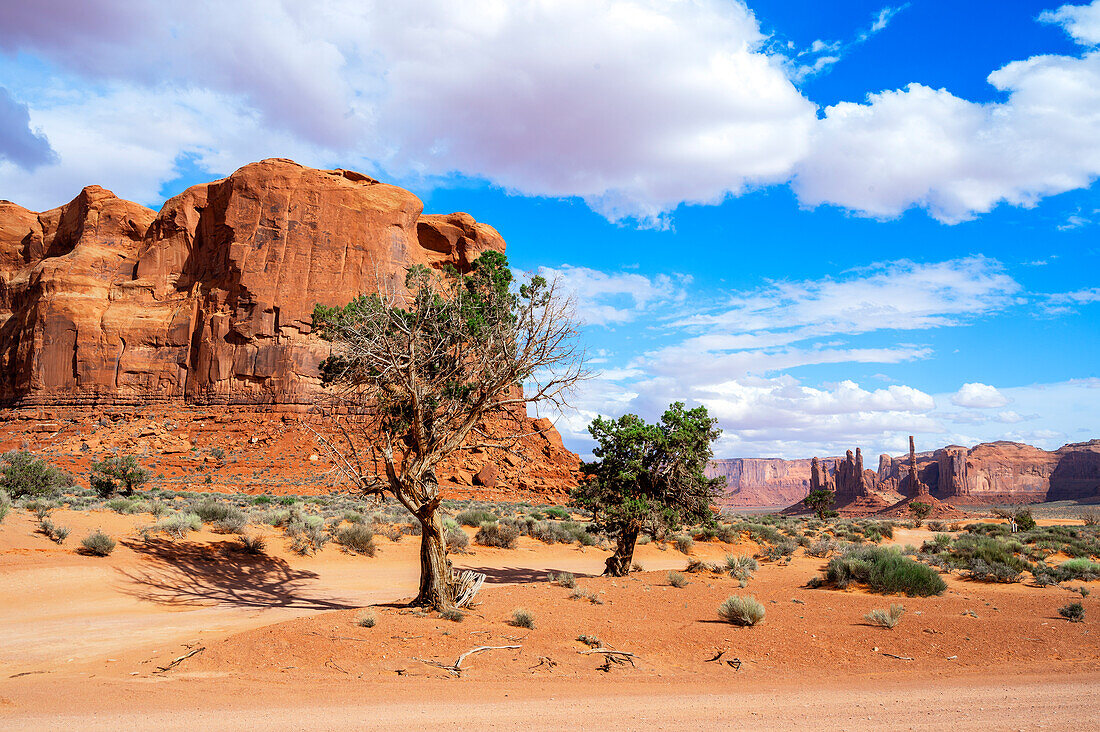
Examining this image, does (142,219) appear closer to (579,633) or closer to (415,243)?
(415,243)

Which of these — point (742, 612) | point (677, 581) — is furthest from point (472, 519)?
point (742, 612)

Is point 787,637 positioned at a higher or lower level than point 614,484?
lower

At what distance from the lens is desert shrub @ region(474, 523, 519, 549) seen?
22297 mm

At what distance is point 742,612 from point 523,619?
3.75 metres

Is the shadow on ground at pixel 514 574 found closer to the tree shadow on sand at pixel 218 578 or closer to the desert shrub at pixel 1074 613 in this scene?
the tree shadow on sand at pixel 218 578

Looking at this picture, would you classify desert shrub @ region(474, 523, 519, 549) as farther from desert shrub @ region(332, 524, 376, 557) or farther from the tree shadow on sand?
the tree shadow on sand

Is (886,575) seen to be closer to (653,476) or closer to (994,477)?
(653,476)

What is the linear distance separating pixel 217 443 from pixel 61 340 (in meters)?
23.5

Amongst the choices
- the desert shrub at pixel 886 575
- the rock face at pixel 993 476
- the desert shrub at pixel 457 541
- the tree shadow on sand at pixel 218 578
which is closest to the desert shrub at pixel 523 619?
the tree shadow on sand at pixel 218 578

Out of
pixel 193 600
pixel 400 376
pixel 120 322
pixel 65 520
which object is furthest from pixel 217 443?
pixel 400 376

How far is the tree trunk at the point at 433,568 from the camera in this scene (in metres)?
9.83

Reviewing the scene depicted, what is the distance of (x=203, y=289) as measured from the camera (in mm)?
62531

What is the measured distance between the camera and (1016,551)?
20406 millimetres

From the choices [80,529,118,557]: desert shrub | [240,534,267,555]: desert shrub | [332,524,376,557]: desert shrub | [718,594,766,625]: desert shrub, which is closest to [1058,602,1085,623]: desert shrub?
[718,594,766,625]: desert shrub
